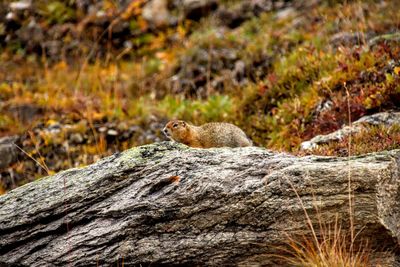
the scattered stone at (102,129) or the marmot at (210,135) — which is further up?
the marmot at (210,135)

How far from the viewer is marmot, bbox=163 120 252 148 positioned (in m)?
8.59

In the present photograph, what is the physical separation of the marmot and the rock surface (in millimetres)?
2154

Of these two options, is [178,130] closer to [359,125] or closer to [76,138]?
[359,125]

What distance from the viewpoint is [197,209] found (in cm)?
569

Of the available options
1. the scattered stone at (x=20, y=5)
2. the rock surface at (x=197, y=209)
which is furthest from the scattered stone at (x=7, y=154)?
the scattered stone at (x=20, y=5)

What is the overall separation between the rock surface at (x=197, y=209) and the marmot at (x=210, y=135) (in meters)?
2.15

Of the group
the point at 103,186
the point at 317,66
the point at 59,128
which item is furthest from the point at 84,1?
the point at 103,186

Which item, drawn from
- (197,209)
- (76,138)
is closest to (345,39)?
(76,138)

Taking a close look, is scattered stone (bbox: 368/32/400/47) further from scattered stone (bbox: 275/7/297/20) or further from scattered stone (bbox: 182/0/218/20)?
scattered stone (bbox: 182/0/218/20)

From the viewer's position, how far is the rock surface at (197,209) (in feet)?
17.8

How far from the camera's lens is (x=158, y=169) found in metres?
6.20

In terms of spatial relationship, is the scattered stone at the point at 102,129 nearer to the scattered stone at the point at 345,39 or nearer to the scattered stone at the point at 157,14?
the scattered stone at the point at 345,39

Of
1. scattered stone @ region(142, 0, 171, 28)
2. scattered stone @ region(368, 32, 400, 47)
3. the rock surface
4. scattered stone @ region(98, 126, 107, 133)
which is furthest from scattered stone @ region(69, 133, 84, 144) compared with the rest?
scattered stone @ region(142, 0, 171, 28)

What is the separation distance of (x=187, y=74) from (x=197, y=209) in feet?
30.8
